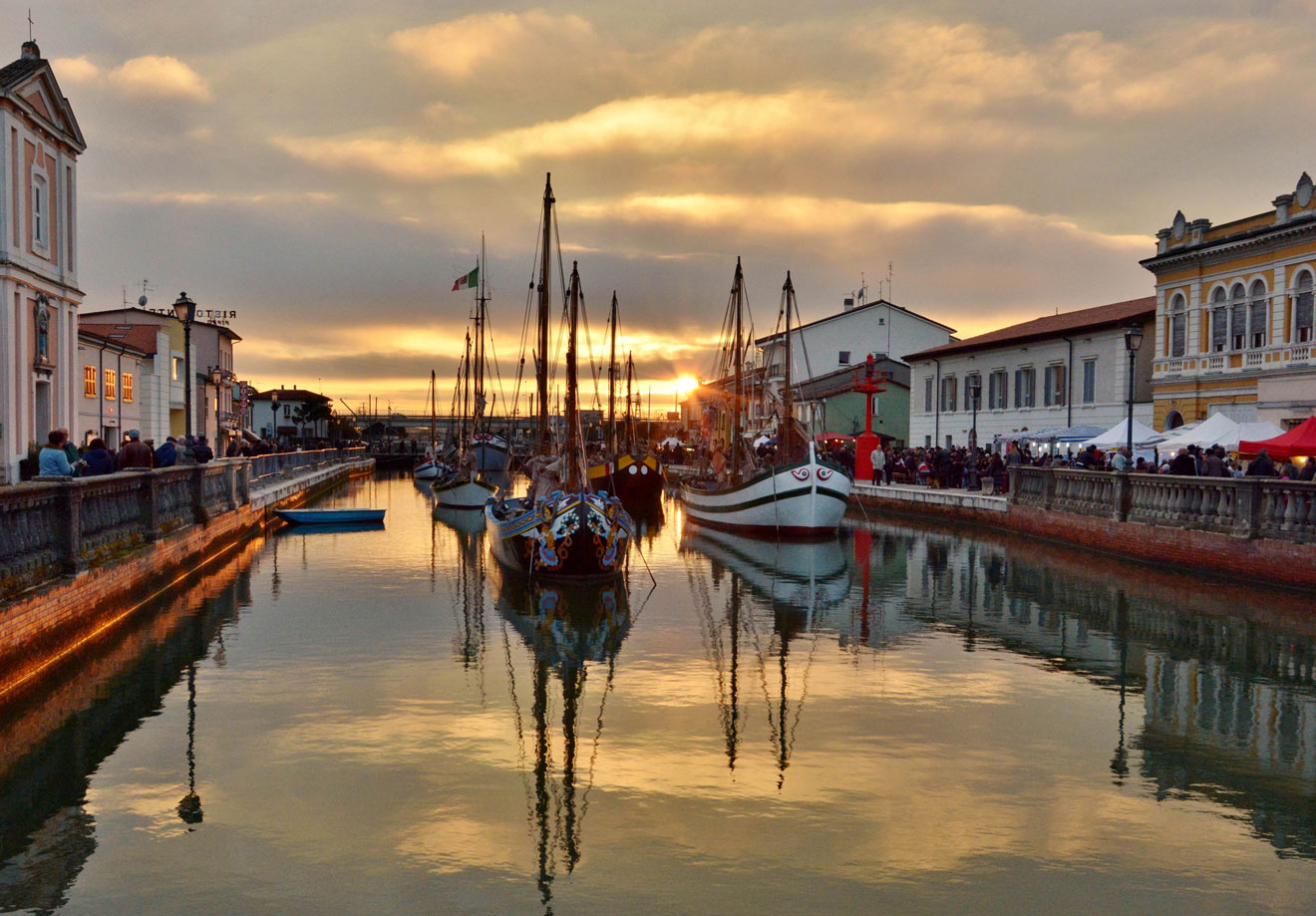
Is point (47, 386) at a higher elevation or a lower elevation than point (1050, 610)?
higher

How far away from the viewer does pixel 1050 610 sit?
20312 mm

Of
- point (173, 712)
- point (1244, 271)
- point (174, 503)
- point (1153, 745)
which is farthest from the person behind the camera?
point (1244, 271)

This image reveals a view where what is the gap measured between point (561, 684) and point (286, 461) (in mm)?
39722

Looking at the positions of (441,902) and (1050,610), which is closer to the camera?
(441,902)

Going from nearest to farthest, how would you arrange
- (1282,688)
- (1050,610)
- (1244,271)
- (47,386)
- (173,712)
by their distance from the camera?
(173,712), (1282,688), (1050,610), (47,386), (1244,271)

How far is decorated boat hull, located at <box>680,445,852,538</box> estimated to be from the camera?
1321 inches

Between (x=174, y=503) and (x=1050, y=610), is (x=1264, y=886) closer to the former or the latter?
(x=1050, y=610)

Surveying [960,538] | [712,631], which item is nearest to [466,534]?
[960,538]

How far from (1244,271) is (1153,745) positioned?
96.3ft

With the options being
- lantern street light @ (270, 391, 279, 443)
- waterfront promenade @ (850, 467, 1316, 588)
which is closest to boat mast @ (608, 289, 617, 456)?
waterfront promenade @ (850, 467, 1316, 588)

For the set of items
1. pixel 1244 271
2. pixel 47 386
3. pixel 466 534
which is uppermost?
pixel 1244 271

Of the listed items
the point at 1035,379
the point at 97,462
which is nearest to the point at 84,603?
the point at 97,462

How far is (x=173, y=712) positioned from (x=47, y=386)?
961 inches

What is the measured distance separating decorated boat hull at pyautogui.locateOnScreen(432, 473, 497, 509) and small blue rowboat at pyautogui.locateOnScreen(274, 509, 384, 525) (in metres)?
5.89
